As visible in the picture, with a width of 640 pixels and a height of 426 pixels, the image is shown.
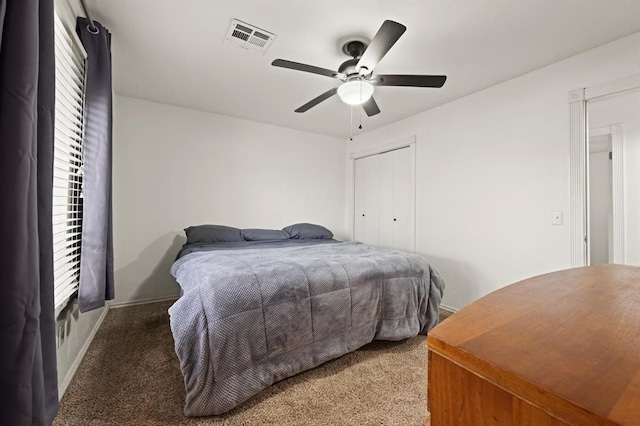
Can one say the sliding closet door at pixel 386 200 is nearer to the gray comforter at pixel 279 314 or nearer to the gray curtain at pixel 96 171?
the gray comforter at pixel 279 314

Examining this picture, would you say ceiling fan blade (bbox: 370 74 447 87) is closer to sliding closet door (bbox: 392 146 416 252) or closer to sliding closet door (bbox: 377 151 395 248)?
sliding closet door (bbox: 392 146 416 252)

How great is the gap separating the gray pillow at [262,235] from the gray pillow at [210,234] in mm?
122

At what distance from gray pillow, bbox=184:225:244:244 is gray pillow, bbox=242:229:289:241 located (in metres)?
0.12

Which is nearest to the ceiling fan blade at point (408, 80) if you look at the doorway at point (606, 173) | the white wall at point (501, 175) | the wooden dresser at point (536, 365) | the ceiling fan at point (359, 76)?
the ceiling fan at point (359, 76)

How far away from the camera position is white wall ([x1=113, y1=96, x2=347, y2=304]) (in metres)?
3.19

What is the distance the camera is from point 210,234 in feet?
10.3

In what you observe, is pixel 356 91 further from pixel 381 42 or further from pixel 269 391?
pixel 269 391

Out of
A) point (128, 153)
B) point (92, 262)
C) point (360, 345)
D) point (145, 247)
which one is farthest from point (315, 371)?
point (128, 153)

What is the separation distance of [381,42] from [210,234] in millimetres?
2570

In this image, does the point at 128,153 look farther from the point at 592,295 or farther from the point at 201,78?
the point at 592,295

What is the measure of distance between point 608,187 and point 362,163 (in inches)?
123

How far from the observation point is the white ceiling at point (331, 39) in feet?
5.76

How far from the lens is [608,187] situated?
3.33 metres

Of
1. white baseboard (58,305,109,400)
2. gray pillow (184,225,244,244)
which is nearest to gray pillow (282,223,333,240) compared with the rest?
gray pillow (184,225,244,244)
